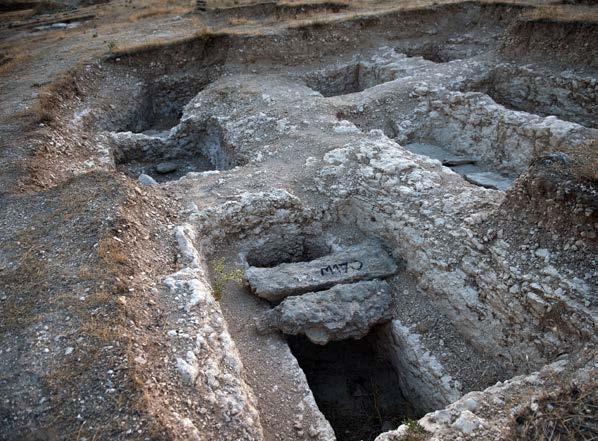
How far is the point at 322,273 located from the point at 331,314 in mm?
751

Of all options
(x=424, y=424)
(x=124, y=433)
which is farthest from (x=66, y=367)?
(x=424, y=424)

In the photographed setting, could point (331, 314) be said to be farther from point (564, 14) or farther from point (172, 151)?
point (564, 14)

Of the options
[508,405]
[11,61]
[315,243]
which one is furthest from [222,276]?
[11,61]

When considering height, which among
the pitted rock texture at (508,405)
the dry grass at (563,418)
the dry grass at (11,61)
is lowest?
the pitted rock texture at (508,405)

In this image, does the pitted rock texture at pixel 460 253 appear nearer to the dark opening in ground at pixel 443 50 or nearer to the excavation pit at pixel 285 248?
the excavation pit at pixel 285 248

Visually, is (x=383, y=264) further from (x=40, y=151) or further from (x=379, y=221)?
(x=40, y=151)

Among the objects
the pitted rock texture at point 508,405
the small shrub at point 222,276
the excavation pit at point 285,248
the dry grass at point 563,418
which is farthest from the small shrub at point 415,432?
the excavation pit at point 285,248

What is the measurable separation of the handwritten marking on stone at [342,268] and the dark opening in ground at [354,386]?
3.33 ft

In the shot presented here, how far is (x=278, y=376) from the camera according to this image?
5332 millimetres

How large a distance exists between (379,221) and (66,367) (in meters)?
4.57

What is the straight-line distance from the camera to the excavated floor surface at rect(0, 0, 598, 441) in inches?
170

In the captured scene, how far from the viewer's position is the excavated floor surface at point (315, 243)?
4320mm

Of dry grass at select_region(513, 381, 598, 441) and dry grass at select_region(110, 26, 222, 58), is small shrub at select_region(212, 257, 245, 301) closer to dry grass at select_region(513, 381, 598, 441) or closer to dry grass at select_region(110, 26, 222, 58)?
dry grass at select_region(513, 381, 598, 441)

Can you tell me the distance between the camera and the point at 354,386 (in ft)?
21.6
